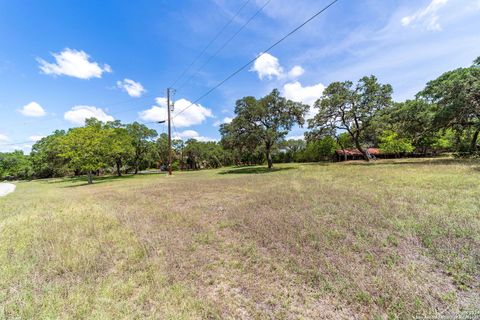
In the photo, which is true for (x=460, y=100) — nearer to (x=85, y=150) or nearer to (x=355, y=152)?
(x=85, y=150)

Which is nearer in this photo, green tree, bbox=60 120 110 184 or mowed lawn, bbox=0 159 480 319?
mowed lawn, bbox=0 159 480 319

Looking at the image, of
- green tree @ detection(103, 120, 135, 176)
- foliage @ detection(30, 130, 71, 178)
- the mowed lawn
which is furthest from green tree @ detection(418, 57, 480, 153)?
foliage @ detection(30, 130, 71, 178)

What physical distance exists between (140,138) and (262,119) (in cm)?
2186

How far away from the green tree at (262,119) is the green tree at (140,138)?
1746cm

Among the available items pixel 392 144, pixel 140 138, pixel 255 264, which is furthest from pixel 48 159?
pixel 392 144

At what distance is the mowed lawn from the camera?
93.0 inches

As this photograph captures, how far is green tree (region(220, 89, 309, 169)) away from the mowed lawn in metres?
17.8

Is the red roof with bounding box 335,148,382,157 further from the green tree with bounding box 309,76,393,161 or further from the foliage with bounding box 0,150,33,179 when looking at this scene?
the foliage with bounding box 0,150,33,179

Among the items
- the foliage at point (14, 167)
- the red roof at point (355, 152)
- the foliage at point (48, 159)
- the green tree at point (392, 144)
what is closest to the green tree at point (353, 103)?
the green tree at point (392, 144)

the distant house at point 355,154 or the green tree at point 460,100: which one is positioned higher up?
the green tree at point 460,100

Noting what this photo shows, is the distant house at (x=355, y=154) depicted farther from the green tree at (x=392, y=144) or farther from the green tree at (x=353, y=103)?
the green tree at (x=353, y=103)

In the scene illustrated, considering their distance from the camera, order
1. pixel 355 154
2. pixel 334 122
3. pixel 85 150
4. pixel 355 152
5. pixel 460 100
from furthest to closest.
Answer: pixel 355 154 < pixel 355 152 < pixel 334 122 < pixel 85 150 < pixel 460 100

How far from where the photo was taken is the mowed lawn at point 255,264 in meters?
2.36

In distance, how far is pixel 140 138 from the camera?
109ft
